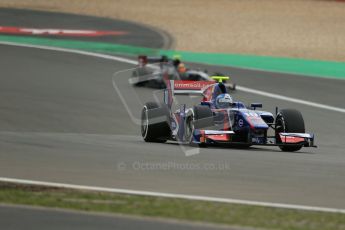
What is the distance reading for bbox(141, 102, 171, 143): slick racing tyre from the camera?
17.4 metres

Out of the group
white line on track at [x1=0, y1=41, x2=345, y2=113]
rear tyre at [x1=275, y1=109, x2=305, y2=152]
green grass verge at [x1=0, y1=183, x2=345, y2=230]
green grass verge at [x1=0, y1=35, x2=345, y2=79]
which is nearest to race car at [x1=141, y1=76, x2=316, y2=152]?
rear tyre at [x1=275, y1=109, x2=305, y2=152]

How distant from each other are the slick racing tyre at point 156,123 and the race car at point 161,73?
10.1 metres

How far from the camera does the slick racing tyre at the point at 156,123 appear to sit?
683 inches

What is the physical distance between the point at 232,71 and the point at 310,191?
827 inches

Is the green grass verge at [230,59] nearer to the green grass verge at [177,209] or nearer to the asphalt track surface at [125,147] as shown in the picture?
the asphalt track surface at [125,147]

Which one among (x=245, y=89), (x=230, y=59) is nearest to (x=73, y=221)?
(x=245, y=89)

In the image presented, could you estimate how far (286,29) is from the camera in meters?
40.7

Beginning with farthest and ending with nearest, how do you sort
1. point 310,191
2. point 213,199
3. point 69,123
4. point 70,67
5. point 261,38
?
1. point 261,38
2. point 70,67
3. point 69,123
4. point 310,191
5. point 213,199

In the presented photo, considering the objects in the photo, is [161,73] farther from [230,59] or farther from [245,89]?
[230,59]

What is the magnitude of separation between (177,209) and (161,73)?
19418mm

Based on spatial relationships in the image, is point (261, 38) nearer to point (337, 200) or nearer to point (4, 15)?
point (4, 15)

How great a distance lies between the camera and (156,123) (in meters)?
17.4

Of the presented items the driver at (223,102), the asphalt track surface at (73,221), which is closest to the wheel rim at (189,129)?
the driver at (223,102)

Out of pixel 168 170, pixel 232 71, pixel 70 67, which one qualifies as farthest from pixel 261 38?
pixel 168 170
